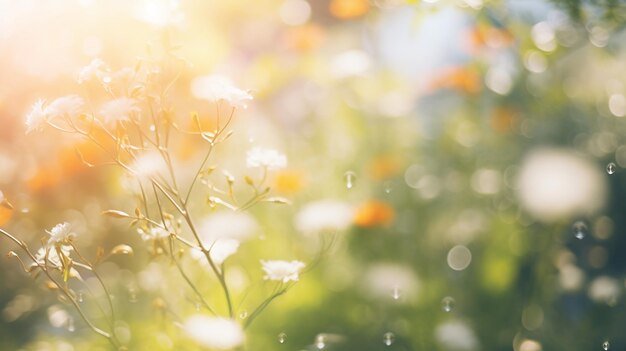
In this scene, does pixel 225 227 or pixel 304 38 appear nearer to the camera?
pixel 225 227

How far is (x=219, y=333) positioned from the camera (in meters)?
0.97

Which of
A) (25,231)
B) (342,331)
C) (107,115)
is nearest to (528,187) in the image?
(342,331)

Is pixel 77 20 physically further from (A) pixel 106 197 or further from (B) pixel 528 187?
(B) pixel 528 187

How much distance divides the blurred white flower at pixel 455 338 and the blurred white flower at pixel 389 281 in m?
0.15

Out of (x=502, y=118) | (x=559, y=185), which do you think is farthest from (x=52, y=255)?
(x=559, y=185)

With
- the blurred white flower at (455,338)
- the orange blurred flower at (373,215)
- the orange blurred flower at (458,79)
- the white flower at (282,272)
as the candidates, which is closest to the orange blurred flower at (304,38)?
the orange blurred flower at (458,79)

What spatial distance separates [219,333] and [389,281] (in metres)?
0.92

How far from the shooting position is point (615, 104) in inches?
98.3

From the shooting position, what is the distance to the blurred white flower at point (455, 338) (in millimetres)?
1608

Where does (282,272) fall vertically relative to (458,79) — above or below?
above

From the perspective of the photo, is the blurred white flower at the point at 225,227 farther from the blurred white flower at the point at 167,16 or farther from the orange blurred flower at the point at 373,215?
the blurred white flower at the point at 167,16

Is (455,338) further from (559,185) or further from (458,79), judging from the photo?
(559,185)

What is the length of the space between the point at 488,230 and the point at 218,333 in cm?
130

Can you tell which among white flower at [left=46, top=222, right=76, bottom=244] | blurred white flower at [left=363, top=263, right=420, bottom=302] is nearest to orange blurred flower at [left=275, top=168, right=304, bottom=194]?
blurred white flower at [left=363, top=263, right=420, bottom=302]
